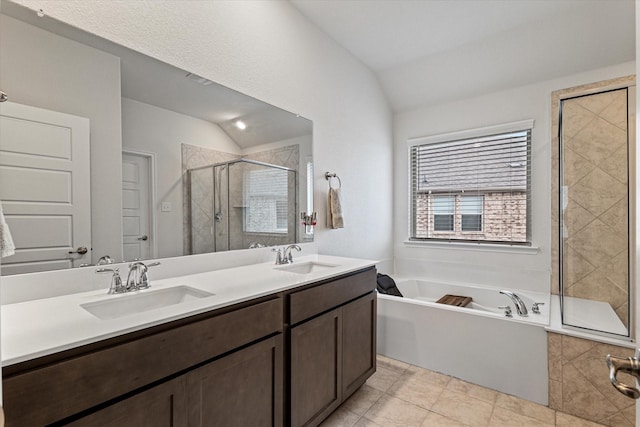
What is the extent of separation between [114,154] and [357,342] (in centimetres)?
169

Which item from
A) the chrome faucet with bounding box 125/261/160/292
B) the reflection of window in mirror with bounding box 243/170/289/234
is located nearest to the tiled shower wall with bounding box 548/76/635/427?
the reflection of window in mirror with bounding box 243/170/289/234

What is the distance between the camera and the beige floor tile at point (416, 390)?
204 cm

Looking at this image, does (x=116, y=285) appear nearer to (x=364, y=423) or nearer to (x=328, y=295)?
(x=328, y=295)

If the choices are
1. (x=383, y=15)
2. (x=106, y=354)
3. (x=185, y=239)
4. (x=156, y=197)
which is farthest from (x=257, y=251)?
(x=383, y=15)

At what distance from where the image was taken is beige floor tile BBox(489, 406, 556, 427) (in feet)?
5.97

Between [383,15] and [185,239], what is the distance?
7.48 feet

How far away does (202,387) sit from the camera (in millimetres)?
1104

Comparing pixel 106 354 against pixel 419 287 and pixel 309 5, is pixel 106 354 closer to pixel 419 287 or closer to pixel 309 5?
pixel 309 5

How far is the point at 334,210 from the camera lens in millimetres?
2680

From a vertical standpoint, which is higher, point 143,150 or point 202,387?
point 143,150

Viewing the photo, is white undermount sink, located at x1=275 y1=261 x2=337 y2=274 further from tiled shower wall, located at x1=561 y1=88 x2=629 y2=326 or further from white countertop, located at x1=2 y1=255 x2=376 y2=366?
tiled shower wall, located at x1=561 y1=88 x2=629 y2=326

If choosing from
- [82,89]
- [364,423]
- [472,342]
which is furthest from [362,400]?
[82,89]

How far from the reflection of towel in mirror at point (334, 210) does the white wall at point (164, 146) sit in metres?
1.27

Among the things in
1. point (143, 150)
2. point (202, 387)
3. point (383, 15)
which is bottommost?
point (202, 387)
